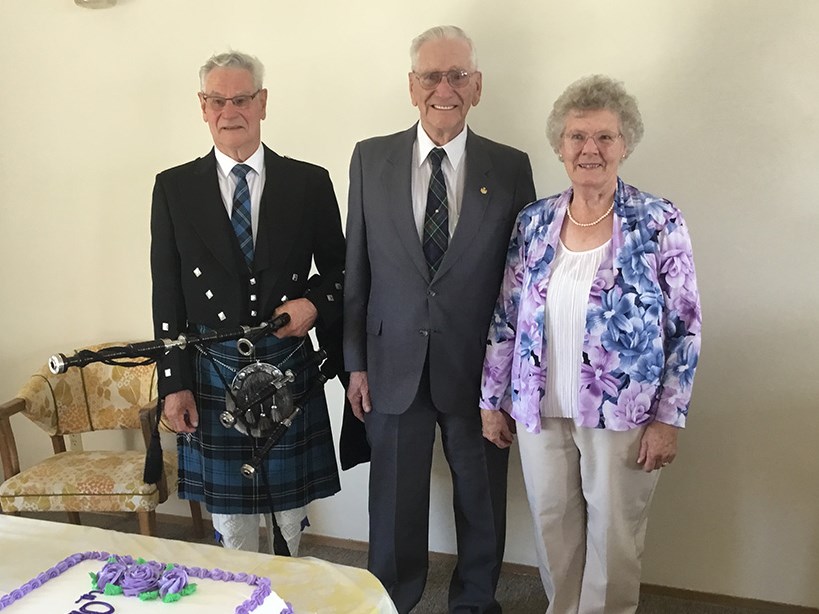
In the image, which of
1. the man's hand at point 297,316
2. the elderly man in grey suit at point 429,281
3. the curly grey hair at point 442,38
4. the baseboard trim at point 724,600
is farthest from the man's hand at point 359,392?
the baseboard trim at point 724,600

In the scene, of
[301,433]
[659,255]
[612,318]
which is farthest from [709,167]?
[301,433]

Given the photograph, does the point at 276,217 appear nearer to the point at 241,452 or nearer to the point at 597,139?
the point at 241,452

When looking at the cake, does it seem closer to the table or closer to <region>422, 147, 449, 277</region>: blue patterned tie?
the table

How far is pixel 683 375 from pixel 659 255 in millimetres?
292

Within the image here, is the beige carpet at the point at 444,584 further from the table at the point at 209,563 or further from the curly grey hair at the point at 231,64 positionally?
A: the curly grey hair at the point at 231,64

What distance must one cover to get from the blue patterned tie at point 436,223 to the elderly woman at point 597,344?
184mm

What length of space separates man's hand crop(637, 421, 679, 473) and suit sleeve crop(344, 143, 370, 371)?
0.77 metres

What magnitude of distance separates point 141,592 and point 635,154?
180cm

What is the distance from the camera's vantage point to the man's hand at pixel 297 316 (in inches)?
73.1

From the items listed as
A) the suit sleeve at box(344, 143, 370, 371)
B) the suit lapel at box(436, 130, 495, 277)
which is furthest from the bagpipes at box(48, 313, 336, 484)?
the suit lapel at box(436, 130, 495, 277)

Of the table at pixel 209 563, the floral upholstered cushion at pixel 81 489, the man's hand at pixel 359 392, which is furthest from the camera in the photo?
the floral upholstered cushion at pixel 81 489

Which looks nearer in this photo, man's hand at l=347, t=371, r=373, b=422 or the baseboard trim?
man's hand at l=347, t=371, r=373, b=422

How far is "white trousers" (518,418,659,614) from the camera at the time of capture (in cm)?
179

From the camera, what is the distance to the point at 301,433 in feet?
6.63
